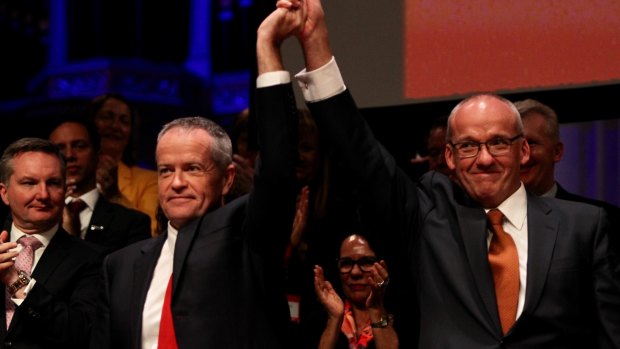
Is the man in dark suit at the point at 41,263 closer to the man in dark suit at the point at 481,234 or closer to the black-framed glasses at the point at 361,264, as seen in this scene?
the black-framed glasses at the point at 361,264

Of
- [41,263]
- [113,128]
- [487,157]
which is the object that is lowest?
[41,263]

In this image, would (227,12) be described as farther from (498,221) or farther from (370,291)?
(498,221)

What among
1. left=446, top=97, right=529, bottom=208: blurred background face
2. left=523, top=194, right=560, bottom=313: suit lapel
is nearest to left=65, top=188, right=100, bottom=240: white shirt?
left=446, top=97, right=529, bottom=208: blurred background face

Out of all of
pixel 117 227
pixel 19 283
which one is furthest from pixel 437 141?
pixel 19 283

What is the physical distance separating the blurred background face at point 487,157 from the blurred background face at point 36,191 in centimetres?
132

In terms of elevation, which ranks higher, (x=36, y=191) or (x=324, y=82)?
(x=324, y=82)

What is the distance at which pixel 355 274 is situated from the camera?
3480mm

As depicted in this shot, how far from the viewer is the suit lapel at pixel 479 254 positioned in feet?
7.97

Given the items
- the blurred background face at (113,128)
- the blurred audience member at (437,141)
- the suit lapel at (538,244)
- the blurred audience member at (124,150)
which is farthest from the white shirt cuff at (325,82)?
the blurred background face at (113,128)

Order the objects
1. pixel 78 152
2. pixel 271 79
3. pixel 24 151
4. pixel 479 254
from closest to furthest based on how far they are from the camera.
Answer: pixel 271 79 → pixel 479 254 → pixel 24 151 → pixel 78 152

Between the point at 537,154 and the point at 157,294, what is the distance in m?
1.50

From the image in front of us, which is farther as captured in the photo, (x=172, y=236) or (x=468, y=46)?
(x=468, y=46)

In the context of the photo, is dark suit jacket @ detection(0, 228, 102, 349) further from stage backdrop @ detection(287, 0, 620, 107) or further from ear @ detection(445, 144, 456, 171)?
stage backdrop @ detection(287, 0, 620, 107)

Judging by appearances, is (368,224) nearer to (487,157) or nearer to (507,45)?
(487,157)
